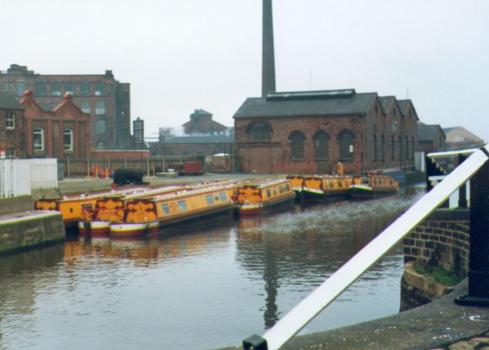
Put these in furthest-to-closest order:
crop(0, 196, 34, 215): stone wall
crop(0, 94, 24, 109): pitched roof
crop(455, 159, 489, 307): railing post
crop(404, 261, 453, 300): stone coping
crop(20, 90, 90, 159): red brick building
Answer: crop(20, 90, 90, 159): red brick building → crop(0, 94, 24, 109): pitched roof → crop(0, 196, 34, 215): stone wall → crop(404, 261, 453, 300): stone coping → crop(455, 159, 489, 307): railing post

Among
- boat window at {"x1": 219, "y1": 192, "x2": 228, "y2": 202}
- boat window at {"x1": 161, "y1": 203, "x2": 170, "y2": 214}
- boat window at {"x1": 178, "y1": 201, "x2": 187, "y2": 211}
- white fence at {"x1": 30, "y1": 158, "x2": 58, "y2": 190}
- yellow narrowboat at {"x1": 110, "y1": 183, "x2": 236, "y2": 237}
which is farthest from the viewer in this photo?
boat window at {"x1": 219, "y1": 192, "x2": 228, "y2": 202}

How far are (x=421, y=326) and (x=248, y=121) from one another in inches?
2157

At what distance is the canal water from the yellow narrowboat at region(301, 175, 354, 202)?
54.4 feet

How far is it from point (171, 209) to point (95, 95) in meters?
66.1

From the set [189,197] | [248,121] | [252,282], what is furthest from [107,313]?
[248,121]

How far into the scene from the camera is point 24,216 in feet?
76.7

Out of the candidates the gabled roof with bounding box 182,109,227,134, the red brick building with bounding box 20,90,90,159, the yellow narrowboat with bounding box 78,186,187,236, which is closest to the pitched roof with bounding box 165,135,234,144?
the gabled roof with bounding box 182,109,227,134

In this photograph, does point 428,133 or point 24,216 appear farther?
point 428,133

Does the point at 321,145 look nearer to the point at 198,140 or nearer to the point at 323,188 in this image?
the point at 323,188

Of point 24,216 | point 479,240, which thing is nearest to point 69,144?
point 24,216

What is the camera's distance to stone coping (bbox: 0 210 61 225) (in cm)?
2208

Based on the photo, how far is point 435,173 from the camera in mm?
12414

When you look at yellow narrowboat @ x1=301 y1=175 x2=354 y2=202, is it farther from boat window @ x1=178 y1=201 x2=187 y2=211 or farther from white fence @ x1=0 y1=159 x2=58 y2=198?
white fence @ x1=0 y1=159 x2=58 y2=198

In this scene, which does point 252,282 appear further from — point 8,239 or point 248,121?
point 248,121
